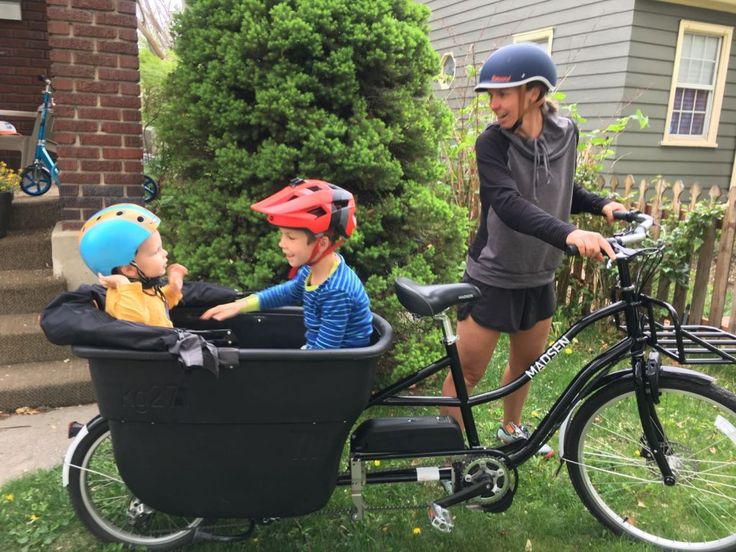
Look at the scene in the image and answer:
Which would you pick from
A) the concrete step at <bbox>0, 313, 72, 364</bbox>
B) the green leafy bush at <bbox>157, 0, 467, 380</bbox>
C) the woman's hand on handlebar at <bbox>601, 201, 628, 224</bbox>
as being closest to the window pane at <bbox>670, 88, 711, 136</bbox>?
the green leafy bush at <bbox>157, 0, 467, 380</bbox>

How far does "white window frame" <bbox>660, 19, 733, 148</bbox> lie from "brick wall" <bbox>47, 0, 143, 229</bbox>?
7373 mm

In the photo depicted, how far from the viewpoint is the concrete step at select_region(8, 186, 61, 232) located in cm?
455

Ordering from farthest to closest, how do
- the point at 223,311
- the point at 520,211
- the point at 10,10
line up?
the point at 10,10 → the point at 223,311 → the point at 520,211

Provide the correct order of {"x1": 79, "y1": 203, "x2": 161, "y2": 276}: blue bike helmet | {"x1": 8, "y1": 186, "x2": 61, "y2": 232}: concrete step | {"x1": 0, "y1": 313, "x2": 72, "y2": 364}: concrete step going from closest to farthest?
1. {"x1": 79, "y1": 203, "x2": 161, "y2": 276}: blue bike helmet
2. {"x1": 0, "y1": 313, "x2": 72, "y2": 364}: concrete step
3. {"x1": 8, "y1": 186, "x2": 61, "y2": 232}: concrete step

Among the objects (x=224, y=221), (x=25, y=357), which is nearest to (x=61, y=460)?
(x=25, y=357)

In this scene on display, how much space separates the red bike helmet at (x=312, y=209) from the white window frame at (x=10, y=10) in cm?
547

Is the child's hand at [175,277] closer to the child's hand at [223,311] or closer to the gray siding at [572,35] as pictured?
the child's hand at [223,311]

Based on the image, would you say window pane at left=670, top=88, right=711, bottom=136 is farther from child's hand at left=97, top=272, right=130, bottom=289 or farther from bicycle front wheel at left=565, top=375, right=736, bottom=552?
child's hand at left=97, top=272, right=130, bottom=289

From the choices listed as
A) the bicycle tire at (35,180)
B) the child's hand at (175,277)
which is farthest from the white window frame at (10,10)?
the child's hand at (175,277)

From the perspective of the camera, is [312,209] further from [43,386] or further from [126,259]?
[43,386]

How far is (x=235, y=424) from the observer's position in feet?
5.88

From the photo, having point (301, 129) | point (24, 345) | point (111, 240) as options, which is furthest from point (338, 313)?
point (24, 345)

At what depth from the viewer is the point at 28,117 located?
6.02 m

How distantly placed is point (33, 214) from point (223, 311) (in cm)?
324
